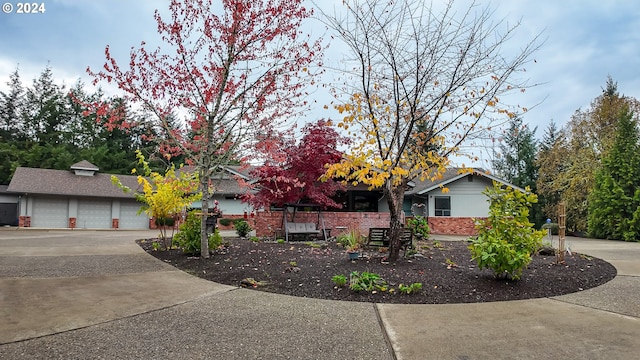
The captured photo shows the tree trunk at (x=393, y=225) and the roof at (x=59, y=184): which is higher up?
the roof at (x=59, y=184)

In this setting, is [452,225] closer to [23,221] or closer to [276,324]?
[276,324]

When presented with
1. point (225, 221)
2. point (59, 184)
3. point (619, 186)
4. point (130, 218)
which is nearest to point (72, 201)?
point (59, 184)

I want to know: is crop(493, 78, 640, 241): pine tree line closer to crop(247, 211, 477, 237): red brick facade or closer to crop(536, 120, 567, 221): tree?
crop(536, 120, 567, 221): tree

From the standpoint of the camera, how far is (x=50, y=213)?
74.0 feet

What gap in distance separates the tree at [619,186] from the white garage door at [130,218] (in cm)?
2542

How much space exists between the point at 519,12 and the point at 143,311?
7.60m

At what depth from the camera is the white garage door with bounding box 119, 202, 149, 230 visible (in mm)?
24469

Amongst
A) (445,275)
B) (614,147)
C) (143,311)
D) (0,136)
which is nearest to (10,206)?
(0,136)

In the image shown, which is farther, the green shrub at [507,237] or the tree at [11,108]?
the tree at [11,108]

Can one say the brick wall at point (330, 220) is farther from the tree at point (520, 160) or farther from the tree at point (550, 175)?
the tree at point (520, 160)

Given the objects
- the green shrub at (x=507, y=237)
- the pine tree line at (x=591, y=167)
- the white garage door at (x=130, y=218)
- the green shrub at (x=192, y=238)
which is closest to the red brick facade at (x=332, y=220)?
the green shrub at (x=192, y=238)

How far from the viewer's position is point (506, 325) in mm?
4262

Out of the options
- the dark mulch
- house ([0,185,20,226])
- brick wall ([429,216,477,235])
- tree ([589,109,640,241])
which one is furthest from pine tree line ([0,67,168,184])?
tree ([589,109,640,241])

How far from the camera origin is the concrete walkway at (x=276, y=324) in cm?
347
